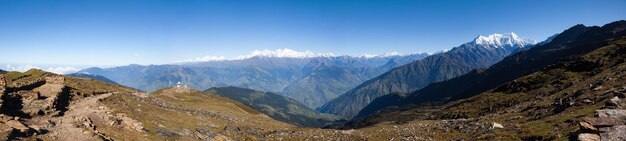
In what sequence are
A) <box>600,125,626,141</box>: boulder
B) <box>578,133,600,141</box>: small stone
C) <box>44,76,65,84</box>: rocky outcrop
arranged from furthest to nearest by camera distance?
<box>44,76,65,84</box>: rocky outcrop, <box>578,133,600,141</box>: small stone, <box>600,125,626,141</box>: boulder

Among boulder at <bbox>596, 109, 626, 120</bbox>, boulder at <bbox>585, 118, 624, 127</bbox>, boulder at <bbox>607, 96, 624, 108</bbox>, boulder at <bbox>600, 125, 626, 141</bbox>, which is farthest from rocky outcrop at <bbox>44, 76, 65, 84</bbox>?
boulder at <bbox>607, 96, 624, 108</bbox>

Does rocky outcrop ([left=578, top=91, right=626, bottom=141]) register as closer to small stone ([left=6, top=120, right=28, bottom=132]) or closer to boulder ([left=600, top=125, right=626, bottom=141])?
boulder ([left=600, top=125, right=626, bottom=141])

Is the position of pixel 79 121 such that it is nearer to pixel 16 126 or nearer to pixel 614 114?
pixel 16 126

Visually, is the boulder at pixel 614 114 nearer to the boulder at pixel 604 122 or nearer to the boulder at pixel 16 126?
the boulder at pixel 604 122

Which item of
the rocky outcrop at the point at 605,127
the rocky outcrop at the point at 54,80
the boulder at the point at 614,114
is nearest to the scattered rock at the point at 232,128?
the rocky outcrop at the point at 54,80

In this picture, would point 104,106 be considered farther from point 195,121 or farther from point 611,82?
point 611,82

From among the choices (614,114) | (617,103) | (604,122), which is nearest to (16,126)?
(604,122)

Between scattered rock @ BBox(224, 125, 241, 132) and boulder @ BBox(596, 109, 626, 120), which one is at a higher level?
boulder @ BBox(596, 109, 626, 120)
